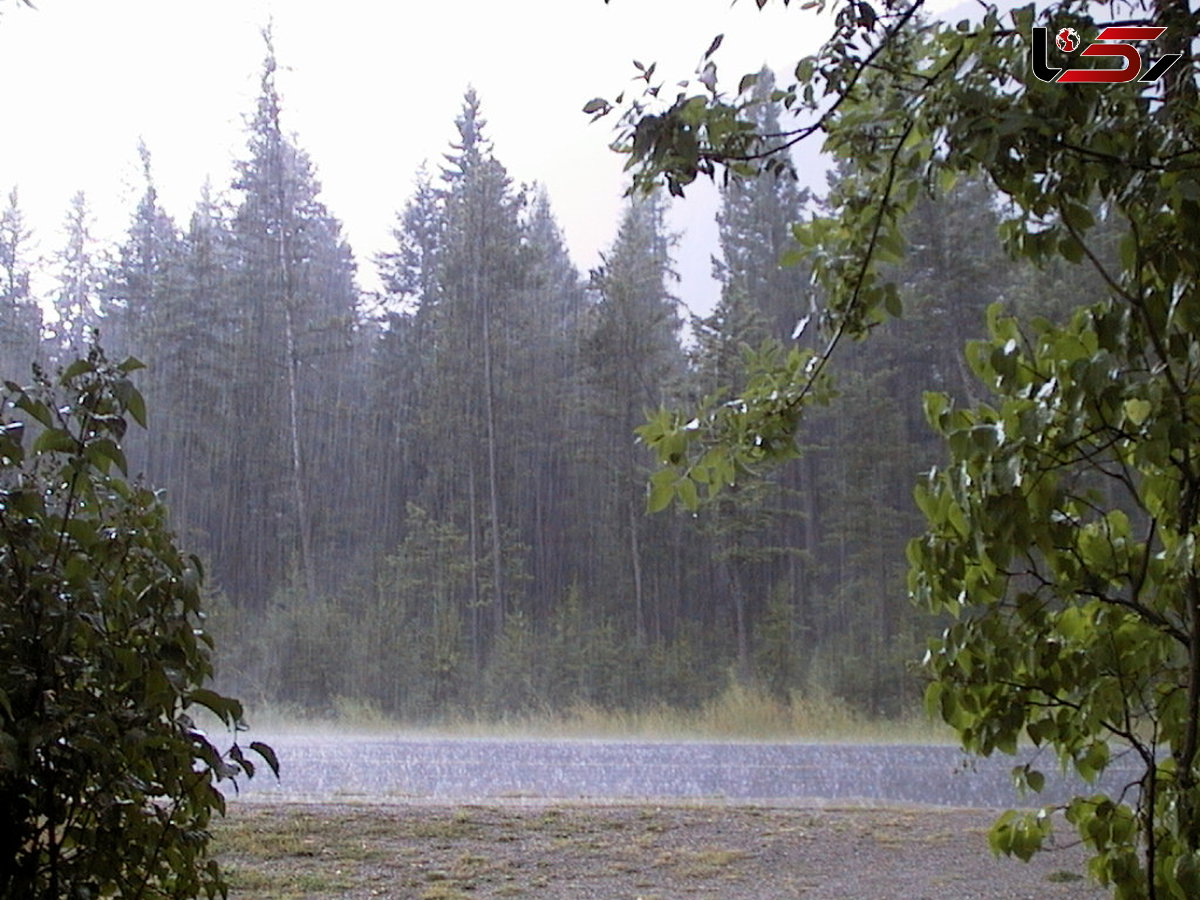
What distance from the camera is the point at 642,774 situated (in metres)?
2.89

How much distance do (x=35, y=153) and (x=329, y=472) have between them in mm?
1827

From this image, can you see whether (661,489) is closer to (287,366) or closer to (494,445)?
(287,366)

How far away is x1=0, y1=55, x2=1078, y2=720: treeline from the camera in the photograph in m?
3.50

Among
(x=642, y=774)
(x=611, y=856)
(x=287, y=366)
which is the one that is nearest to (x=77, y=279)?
(x=287, y=366)

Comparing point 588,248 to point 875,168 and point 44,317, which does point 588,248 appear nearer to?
point 44,317

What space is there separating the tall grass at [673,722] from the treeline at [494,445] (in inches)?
3.3

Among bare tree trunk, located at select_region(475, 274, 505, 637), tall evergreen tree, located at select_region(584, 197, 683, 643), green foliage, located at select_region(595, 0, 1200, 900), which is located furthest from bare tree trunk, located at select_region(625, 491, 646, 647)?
green foliage, located at select_region(595, 0, 1200, 900)

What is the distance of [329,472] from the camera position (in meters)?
4.41

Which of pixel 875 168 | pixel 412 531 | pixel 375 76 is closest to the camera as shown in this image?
pixel 875 168

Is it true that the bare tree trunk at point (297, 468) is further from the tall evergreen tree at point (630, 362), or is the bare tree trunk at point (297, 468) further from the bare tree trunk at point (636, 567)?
the bare tree trunk at point (636, 567)

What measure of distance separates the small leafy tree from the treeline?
2.02m

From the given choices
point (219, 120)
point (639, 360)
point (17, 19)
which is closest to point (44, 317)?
point (17, 19)

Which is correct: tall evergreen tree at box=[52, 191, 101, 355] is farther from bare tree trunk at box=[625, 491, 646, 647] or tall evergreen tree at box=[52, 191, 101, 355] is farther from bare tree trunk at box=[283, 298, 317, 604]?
bare tree trunk at box=[625, 491, 646, 647]

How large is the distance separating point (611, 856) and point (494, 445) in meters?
A: 3.04
